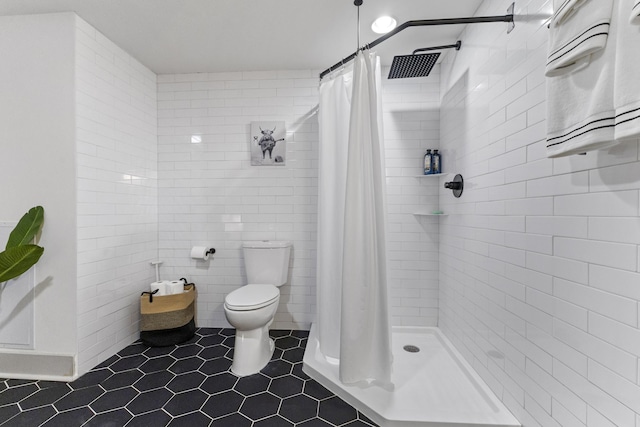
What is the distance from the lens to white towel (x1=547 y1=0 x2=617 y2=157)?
75 centimetres

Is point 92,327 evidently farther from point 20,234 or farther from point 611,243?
point 611,243

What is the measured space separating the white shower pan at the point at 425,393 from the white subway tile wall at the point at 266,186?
533 millimetres

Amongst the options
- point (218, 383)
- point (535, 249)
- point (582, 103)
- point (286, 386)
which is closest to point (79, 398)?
point (218, 383)

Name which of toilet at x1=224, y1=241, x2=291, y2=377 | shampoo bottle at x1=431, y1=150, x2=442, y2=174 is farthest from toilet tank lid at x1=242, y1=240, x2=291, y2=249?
shampoo bottle at x1=431, y1=150, x2=442, y2=174

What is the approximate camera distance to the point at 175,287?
2.36 meters

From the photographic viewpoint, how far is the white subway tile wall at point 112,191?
1879mm

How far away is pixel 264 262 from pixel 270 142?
106 centimetres

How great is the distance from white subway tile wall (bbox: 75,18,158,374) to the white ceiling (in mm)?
220

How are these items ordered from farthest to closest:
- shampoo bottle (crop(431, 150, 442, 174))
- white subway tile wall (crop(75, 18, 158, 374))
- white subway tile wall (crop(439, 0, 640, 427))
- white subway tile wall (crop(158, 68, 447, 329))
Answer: white subway tile wall (crop(158, 68, 447, 329)), shampoo bottle (crop(431, 150, 442, 174)), white subway tile wall (crop(75, 18, 158, 374)), white subway tile wall (crop(439, 0, 640, 427))

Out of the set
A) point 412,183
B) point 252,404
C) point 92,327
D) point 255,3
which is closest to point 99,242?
point 92,327

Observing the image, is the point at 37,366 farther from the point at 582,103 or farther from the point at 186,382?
the point at 582,103

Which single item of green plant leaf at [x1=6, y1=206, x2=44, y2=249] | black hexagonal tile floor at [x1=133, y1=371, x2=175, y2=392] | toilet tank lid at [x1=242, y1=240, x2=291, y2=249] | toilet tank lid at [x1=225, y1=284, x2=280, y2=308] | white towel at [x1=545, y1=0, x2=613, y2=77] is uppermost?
white towel at [x1=545, y1=0, x2=613, y2=77]

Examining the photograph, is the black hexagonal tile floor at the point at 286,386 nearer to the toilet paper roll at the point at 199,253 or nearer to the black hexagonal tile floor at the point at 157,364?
the black hexagonal tile floor at the point at 157,364

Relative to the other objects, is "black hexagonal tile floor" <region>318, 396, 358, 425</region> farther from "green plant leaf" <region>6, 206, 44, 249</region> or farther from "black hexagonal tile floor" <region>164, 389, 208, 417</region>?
"green plant leaf" <region>6, 206, 44, 249</region>
